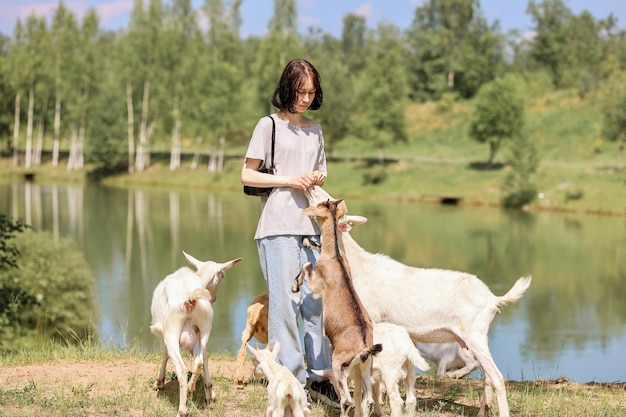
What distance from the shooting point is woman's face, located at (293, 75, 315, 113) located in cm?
593

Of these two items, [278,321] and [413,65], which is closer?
[278,321]

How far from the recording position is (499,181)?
1759 inches

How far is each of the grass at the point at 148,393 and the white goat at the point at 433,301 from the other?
497 millimetres

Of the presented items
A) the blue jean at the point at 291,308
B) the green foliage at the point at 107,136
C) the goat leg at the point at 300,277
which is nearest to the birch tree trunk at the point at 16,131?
the green foliage at the point at 107,136

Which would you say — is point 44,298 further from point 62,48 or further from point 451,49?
point 451,49

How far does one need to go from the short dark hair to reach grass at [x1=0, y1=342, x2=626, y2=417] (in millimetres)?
2243

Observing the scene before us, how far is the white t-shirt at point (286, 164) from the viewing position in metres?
6.08

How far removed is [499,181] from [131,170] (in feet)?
95.3

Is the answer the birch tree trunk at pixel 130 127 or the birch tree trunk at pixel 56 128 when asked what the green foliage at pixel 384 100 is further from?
the birch tree trunk at pixel 56 128

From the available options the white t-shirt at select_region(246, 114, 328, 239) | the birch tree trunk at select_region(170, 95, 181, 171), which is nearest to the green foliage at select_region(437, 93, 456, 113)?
the birch tree trunk at select_region(170, 95, 181, 171)

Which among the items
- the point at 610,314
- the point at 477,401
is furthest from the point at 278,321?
the point at 610,314

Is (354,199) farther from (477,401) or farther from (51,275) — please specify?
(477,401)

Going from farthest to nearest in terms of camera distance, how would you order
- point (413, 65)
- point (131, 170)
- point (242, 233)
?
point (413, 65)
point (131, 170)
point (242, 233)

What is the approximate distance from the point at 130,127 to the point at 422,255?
39.8m
